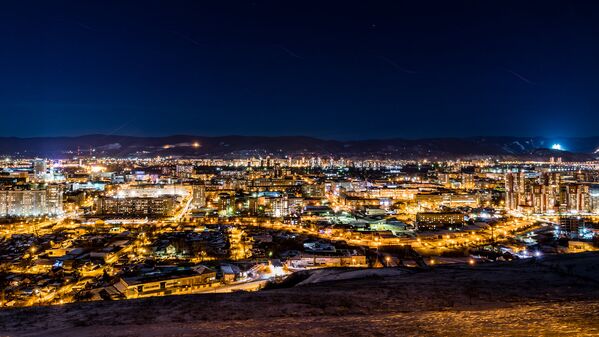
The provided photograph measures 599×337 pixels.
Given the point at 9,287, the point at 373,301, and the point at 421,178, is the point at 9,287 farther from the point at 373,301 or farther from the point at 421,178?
the point at 421,178

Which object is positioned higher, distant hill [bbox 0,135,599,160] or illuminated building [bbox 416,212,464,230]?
distant hill [bbox 0,135,599,160]

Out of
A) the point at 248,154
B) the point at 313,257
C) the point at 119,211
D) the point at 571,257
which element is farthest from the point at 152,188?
the point at 248,154

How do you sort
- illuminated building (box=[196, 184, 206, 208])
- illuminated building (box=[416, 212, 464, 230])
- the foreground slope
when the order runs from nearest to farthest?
the foreground slope, illuminated building (box=[416, 212, 464, 230]), illuminated building (box=[196, 184, 206, 208])

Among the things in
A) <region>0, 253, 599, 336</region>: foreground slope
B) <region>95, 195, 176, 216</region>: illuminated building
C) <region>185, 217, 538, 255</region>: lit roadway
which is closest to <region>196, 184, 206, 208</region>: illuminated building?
<region>95, 195, 176, 216</region>: illuminated building

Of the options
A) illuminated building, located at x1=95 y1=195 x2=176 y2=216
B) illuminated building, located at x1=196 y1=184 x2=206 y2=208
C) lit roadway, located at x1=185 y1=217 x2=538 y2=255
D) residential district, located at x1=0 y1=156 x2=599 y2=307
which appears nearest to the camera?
residential district, located at x1=0 y1=156 x2=599 y2=307

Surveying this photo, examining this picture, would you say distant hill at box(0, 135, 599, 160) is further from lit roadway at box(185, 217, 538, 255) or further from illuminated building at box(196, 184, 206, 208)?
lit roadway at box(185, 217, 538, 255)

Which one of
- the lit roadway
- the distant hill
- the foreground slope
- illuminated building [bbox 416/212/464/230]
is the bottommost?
the lit roadway
